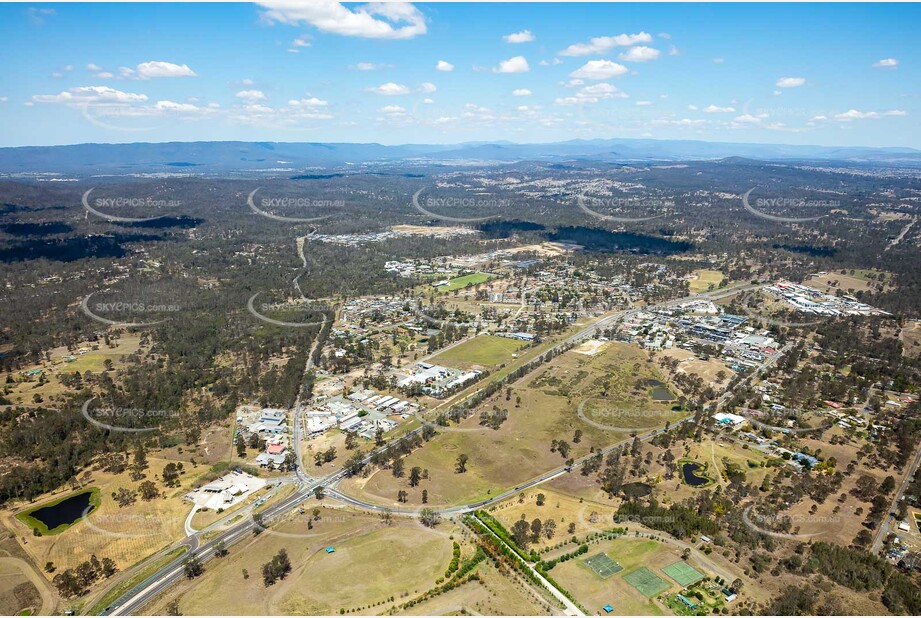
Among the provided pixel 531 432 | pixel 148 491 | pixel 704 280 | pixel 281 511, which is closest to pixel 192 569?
pixel 281 511

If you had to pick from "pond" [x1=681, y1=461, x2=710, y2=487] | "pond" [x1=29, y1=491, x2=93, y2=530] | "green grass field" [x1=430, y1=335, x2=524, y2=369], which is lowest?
"pond" [x1=29, y1=491, x2=93, y2=530]

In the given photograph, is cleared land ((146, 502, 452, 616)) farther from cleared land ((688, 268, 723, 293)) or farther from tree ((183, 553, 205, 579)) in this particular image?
cleared land ((688, 268, 723, 293))

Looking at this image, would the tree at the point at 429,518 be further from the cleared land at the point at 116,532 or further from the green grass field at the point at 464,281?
the green grass field at the point at 464,281

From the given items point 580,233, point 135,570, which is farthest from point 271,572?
point 580,233

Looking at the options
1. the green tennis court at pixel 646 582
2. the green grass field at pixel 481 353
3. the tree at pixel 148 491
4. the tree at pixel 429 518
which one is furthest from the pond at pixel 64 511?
the green tennis court at pixel 646 582

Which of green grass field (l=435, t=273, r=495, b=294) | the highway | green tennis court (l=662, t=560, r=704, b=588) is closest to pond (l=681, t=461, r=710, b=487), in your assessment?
the highway

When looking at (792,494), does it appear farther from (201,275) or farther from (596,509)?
(201,275)
